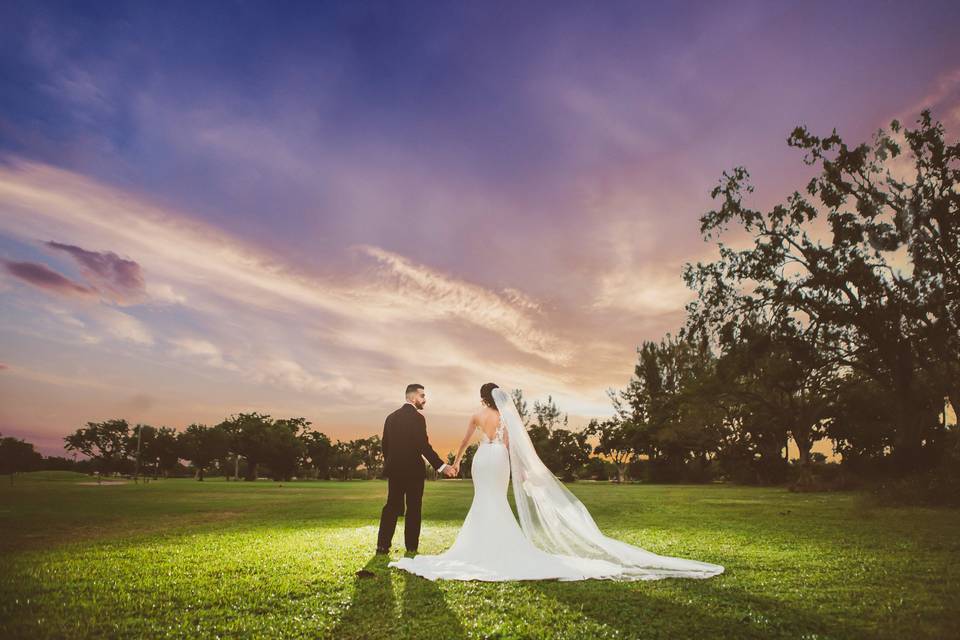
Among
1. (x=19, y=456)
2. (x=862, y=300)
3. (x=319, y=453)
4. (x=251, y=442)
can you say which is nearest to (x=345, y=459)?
(x=319, y=453)

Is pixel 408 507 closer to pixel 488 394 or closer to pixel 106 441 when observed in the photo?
pixel 488 394

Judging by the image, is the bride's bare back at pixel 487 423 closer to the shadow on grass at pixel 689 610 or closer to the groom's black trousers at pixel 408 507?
the groom's black trousers at pixel 408 507

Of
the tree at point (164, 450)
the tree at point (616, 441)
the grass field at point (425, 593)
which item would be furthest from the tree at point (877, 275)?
the tree at point (164, 450)

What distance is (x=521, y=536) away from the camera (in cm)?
898

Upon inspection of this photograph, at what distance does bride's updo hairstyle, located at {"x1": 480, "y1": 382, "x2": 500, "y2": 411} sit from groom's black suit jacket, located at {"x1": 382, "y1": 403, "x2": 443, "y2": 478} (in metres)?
1.18

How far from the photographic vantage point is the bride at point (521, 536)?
315 inches

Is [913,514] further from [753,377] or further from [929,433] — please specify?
[929,433]

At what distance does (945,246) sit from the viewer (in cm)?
2442

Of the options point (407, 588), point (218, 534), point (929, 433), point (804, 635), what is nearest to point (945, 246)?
point (929, 433)

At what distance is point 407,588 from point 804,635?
4.41 meters

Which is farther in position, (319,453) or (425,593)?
(319,453)

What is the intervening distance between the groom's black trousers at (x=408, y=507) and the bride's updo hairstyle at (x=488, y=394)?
1817 mm

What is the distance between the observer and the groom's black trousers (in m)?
9.84

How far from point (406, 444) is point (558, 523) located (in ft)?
9.86
